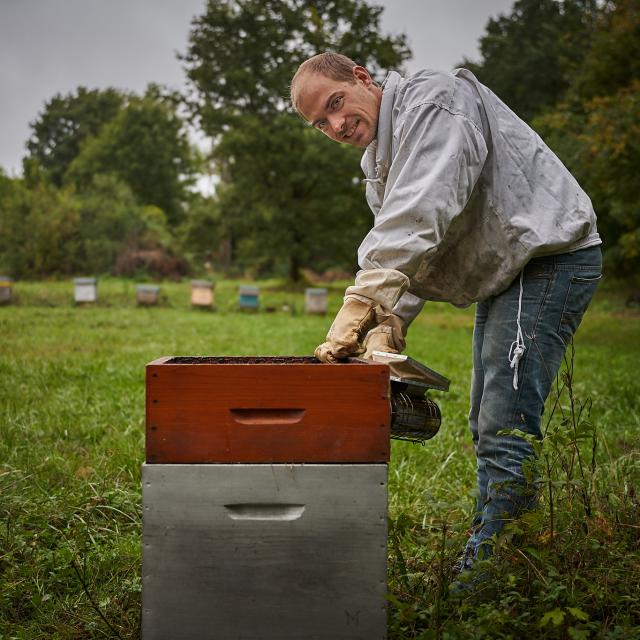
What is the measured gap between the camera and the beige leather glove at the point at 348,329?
6.37ft

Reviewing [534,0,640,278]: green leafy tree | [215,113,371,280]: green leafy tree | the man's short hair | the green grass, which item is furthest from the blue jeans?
[215,113,371,280]: green leafy tree

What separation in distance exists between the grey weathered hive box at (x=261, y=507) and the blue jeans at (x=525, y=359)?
0.58 meters

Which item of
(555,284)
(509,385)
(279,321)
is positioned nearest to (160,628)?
(509,385)

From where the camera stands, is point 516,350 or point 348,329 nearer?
point 348,329

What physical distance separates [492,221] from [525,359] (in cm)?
44

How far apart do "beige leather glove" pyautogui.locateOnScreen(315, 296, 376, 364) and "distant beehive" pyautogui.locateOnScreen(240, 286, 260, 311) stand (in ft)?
43.1

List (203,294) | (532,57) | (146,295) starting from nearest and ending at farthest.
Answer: (203,294)
(146,295)
(532,57)

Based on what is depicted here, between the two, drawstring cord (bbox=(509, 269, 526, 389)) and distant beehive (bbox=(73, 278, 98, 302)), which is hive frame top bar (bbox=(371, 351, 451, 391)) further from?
distant beehive (bbox=(73, 278, 98, 302))

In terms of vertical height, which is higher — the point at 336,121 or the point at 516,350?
the point at 336,121

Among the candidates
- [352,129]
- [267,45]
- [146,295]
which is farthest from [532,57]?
[352,129]

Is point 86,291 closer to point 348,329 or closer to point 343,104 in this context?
point 343,104

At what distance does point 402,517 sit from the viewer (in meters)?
2.17

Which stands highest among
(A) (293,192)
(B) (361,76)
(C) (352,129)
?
(A) (293,192)

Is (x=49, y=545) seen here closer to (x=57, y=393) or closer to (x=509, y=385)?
(x=509, y=385)
